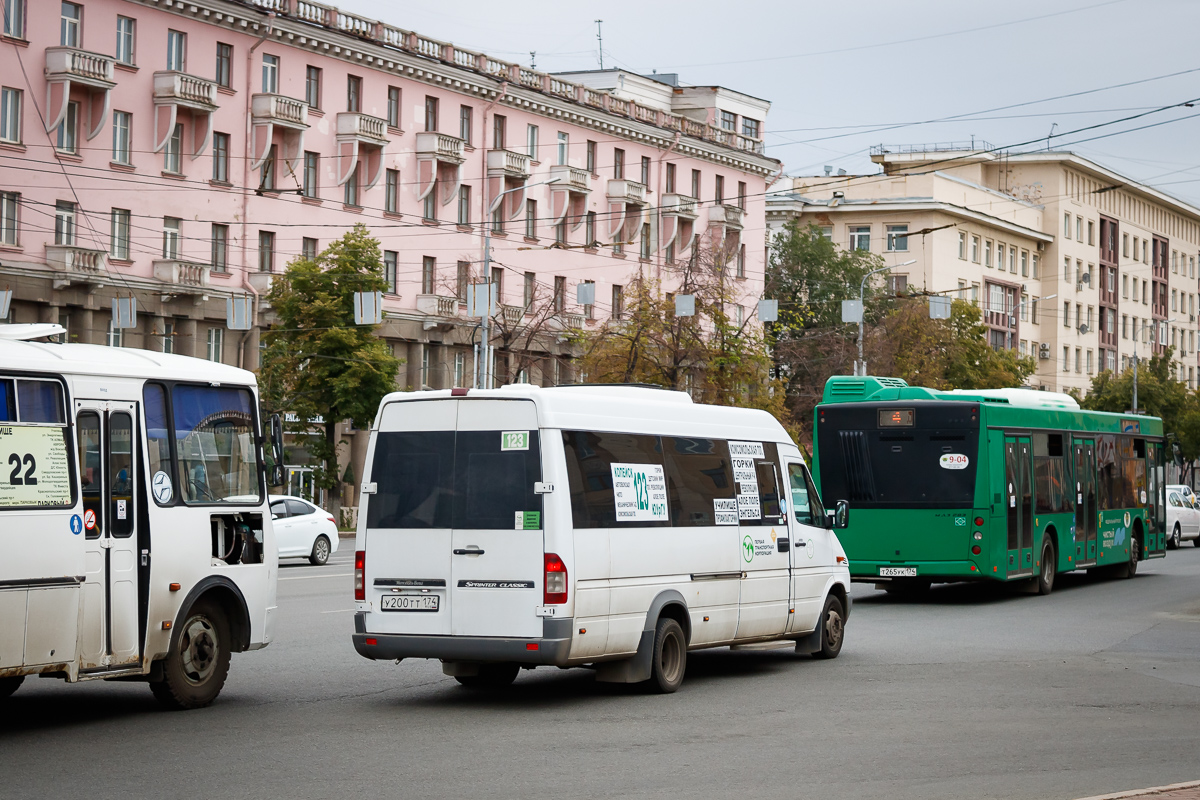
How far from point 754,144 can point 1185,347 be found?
63482 mm

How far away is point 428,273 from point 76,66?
679 inches

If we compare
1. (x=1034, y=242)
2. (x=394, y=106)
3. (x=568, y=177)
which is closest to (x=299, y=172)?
(x=394, y=106)

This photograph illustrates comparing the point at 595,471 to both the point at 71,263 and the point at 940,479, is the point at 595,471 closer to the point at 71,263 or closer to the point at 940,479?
the point at 940,479

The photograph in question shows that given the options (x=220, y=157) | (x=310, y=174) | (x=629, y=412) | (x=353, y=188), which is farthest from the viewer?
(x=353, y=188)

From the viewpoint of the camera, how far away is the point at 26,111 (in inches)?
1809

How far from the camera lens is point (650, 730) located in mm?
11289

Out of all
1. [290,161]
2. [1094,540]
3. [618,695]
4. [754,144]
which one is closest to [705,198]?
[754,144]

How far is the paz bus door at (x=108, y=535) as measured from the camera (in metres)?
11.0

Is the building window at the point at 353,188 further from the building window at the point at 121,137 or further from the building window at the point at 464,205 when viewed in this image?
the building window at the point at 121,137

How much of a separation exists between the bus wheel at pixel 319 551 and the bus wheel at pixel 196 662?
21008 millimetres

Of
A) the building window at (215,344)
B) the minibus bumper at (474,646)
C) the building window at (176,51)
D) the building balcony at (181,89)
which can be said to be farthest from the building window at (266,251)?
the minibus bumper at (474,646)

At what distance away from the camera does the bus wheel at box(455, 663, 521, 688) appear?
13719 millimetres

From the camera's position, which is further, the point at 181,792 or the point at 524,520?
the point at 524,520

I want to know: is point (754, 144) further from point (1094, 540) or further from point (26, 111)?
point (1094, 540)
